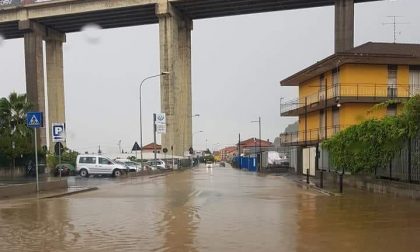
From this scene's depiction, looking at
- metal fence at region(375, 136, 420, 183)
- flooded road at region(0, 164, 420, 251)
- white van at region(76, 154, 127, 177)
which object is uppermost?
metal fence at region(375, 136, 420, 183)

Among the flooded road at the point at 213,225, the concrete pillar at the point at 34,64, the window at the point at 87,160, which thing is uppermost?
the concrete pillar at the point at 34,64

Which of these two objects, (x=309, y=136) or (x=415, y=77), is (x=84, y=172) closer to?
(x=309, y=136)

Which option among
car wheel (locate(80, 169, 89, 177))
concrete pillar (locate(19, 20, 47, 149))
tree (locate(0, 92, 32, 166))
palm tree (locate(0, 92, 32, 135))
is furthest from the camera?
concrete pillar (locate(19, 20, 47, 149))

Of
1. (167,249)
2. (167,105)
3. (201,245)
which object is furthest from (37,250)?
(167,105)

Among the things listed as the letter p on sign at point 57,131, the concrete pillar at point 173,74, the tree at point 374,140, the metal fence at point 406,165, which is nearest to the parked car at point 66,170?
the letter p on sign at point 57,131

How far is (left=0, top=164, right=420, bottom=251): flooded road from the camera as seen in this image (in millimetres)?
9680

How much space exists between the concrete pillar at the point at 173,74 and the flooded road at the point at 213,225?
58211 millimetres

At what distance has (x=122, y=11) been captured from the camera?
81.2 metres

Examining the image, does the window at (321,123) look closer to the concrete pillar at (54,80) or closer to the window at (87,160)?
the window at (87,160)

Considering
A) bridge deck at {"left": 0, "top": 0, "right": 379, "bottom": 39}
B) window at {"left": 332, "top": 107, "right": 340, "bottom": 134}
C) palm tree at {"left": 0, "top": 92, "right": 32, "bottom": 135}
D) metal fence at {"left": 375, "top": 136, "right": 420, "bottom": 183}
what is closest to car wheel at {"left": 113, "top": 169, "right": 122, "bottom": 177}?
palm tree at {"left": 0, "top": 92, "right": 32, "bottom": 135}

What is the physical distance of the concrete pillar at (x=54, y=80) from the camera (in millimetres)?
90688

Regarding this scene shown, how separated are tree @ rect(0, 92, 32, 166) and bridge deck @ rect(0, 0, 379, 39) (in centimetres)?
3286

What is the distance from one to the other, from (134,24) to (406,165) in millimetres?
73724

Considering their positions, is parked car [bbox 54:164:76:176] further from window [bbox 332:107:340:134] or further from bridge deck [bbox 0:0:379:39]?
bridge deck [bbox 0:0:379:39]
